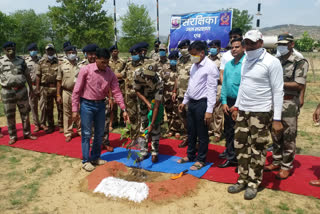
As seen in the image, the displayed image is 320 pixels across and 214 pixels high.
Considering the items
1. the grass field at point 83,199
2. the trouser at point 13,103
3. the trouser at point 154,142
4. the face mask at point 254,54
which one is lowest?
the grass field at point 83,199

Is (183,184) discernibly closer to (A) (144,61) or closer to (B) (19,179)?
(B) (19,179)

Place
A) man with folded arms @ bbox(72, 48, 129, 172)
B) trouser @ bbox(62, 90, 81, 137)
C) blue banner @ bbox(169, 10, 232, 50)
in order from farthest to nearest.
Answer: blue banner @ bbox(169, 10, 232, 50)
trouser @ bbox(62, 90, 81, 137)
man with folded arms @ bbox(72, 48, 129, 172)

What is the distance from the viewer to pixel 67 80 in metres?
5.89

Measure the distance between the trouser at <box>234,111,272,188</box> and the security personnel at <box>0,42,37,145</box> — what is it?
16.1 ft

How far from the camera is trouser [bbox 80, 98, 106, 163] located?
170 inches

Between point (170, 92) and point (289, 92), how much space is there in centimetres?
300

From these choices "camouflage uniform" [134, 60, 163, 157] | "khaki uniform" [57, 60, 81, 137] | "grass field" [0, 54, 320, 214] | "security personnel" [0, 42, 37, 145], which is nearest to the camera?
"grass field" [0, 54, 320, 214]

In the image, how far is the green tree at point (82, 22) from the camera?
2648 centimetres

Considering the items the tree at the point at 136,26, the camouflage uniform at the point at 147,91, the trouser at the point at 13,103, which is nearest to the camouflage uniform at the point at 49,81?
the trouser at the point at 13,103

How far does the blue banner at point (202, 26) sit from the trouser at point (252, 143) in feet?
21.5

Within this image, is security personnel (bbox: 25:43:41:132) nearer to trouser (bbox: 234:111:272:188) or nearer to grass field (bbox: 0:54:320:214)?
grass field (bbox: 0:54:320:214)

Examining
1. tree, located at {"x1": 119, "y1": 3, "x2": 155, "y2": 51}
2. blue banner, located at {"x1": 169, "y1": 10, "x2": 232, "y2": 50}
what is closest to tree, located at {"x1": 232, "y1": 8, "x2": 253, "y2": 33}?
tree, located at {"x1": 119, "y1": 3, "x2": 155, "y2": 51}

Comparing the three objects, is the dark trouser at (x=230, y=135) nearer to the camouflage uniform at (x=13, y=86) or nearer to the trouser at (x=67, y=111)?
the trouser at (x=67, y=111)

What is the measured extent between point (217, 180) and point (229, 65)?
185 cm
